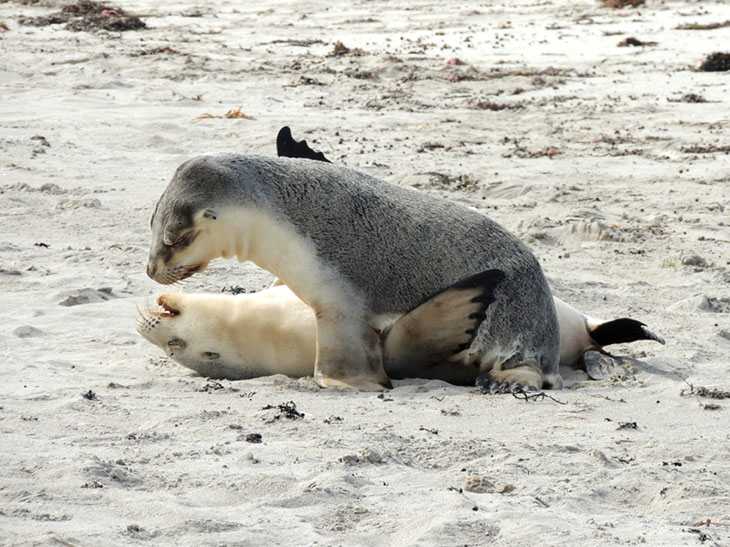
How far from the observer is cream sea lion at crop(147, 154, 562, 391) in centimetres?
500

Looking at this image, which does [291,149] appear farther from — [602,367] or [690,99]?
[690,99]

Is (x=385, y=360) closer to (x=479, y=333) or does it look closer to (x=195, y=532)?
(x=479, y=333)

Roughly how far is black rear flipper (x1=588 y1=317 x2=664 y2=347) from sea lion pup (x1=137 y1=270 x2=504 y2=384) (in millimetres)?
707

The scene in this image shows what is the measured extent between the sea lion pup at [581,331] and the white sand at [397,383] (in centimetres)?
19

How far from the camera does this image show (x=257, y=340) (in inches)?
206

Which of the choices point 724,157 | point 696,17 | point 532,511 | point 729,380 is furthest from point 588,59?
point 532,511

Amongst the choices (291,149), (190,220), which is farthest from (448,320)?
(291,149)

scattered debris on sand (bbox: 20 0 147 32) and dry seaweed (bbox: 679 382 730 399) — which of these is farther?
scattered debris on sand (bbox: 20 0 147 32)

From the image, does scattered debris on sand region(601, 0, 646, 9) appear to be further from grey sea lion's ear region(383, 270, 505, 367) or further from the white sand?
grey sea lion's ear region(383, 270, 505, 367)

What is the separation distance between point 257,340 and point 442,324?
0.86m

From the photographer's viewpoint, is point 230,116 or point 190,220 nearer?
point 190,220

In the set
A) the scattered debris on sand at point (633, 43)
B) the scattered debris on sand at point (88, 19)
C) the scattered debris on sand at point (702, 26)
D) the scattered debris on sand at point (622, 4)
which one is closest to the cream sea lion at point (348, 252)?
the scattered debris on sand at point (633, 43)

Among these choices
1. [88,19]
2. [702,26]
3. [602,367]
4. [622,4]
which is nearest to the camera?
[602,367]

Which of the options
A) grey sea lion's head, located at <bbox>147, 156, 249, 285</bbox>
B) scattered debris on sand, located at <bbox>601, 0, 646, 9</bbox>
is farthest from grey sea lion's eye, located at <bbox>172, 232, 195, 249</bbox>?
scattered debris on sand, located at <bbox>601, 0, 646, 9</bbox>
